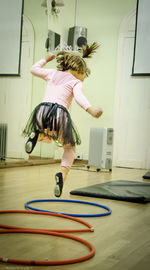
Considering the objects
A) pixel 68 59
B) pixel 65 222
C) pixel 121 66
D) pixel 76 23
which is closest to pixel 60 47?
pixel 76 23

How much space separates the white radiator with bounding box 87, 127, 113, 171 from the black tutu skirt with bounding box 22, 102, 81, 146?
10.9ft

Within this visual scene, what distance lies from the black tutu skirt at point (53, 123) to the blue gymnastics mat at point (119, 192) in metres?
1.06

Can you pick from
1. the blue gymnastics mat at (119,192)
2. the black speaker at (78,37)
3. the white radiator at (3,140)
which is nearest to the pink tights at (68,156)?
the blue gymnastics mat at (119,192)

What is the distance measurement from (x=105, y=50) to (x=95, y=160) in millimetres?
2139

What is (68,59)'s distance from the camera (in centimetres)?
238

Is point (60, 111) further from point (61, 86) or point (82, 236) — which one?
point (82, 236)

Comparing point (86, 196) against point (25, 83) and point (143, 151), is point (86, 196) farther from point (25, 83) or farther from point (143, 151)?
point (143, 151)

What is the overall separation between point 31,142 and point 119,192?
4.50 ft

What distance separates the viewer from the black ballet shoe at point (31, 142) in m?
2.14

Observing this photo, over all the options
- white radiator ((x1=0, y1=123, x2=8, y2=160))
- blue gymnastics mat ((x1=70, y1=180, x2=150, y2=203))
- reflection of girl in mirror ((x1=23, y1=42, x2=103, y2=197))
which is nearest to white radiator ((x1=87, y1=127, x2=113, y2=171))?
white radiator ((x1=0, y1=123, x2=8, y2=160))

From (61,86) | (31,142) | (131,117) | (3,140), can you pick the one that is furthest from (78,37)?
(31,142)

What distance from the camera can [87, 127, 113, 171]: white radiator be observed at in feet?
18.1

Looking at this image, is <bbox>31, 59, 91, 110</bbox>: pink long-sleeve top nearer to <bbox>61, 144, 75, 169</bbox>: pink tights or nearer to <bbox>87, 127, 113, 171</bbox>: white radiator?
<bbox>61, 144, 75, 169</bbox>: pink tights

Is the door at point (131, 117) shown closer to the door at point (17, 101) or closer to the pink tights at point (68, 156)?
the door at point (17, 101)
